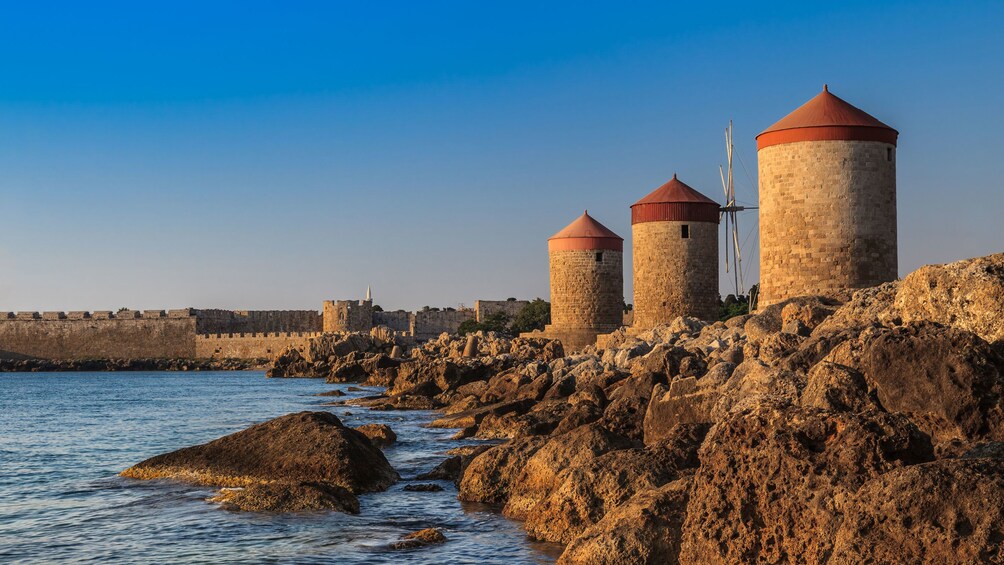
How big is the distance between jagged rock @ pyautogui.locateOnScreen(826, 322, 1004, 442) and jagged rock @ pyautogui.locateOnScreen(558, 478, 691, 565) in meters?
1.47

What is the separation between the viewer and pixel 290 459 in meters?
9.70

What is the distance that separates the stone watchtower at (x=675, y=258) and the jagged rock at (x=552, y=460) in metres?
18.9

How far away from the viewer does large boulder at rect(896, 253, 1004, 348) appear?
7.76 metres

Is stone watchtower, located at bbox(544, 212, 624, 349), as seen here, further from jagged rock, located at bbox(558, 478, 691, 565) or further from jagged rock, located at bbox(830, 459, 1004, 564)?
jagged rock, located at bbox(830, 459, 1004, 564)

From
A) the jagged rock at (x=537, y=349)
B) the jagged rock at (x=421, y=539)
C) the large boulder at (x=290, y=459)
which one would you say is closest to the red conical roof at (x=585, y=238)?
the jagged rock at (x=537, y=349)

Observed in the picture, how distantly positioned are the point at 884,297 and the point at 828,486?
7162 mm

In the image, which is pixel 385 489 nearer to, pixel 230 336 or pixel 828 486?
pixel 828 486

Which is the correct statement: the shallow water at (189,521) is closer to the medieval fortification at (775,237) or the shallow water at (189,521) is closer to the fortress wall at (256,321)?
the medieval fortification at (775,237)

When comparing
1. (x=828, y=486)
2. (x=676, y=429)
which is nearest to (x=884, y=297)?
(x=676, y=429)

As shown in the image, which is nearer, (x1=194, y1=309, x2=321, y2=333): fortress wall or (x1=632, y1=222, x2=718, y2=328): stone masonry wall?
(x1=632, y1=222, x2=718, y2=328): stone masonry wall

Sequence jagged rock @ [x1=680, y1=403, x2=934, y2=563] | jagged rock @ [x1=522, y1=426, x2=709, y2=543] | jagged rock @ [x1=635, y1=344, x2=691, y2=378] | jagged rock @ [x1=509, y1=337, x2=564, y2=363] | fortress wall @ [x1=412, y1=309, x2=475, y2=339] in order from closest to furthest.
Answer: jagged rock @ [x1=680, y1=403, x2=934, y2=563]
jagged rock @ [x1=522, y1=426, x2=709, y2=543]
jagged rock @ [x1=635, y1=344, x2=691, y2=378]
jagged rock @ [x1=509, y1=337, x2=564, y2=363]
fortress wall @ [x1=412, y1=309, x2=475, y2=339]

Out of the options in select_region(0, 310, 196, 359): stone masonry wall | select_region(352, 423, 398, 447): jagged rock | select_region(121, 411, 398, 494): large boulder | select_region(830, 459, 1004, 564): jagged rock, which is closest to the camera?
select_region(830, 459, 1004, 564): jagged rock

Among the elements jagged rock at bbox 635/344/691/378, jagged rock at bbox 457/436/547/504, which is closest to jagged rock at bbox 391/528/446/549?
jagged rock at bbox 457/436/547/504

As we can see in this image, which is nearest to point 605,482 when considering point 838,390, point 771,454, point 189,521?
point 838,390
